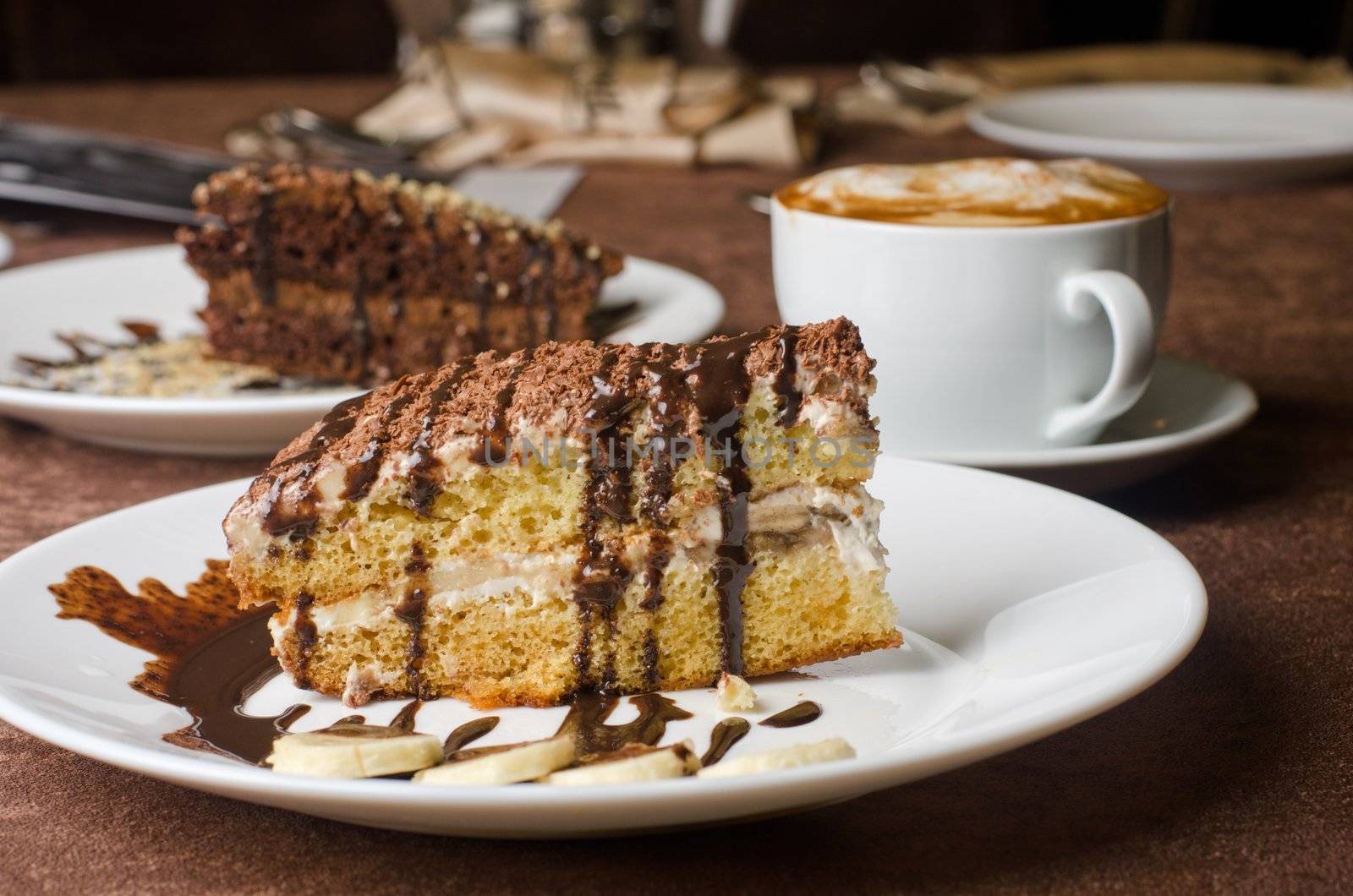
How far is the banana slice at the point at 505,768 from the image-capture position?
793 mm

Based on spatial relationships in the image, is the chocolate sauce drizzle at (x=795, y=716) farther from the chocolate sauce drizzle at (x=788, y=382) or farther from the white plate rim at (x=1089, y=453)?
the white plate rim at (x=1089, y=453)

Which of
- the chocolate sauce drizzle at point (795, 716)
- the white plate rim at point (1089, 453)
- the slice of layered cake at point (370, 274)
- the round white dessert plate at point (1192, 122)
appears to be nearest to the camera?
the chocolate sauce drizzle at point (795, 716)

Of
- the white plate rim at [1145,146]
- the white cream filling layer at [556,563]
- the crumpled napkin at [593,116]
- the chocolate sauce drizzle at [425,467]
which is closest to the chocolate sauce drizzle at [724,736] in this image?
the white cream filling layer at [556,563]

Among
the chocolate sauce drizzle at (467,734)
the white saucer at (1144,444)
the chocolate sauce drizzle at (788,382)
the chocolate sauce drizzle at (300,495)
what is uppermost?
the chocolate sauce drizzle at (788,382)

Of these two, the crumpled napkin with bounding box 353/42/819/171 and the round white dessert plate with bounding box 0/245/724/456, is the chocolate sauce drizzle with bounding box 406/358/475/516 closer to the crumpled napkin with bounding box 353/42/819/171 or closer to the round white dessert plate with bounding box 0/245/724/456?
the round white dessert plate with bounding box 0/245/724/456

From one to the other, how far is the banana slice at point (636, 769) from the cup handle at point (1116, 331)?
66 centimetres

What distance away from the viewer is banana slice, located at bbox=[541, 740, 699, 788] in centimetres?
77

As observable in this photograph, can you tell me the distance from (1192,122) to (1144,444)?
1763 mm

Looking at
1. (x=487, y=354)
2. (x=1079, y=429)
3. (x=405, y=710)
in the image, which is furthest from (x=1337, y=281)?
(x=405, y=710)

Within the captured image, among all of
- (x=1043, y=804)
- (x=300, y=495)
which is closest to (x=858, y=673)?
(x=1043, y=804)

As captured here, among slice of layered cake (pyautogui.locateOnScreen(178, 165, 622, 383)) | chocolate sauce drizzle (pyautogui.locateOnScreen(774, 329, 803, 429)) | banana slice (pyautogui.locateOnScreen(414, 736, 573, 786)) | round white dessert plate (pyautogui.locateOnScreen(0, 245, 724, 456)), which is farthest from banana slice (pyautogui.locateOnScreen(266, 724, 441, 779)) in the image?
slice of layered cake (pyautogui.locateOnScreen(178, 165, 622, 383))

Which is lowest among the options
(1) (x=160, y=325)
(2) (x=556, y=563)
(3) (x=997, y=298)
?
(1) (x=160, y=325)

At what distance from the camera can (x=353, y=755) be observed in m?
0.81

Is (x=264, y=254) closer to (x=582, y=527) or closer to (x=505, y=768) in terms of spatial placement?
(x=582, y=527)
